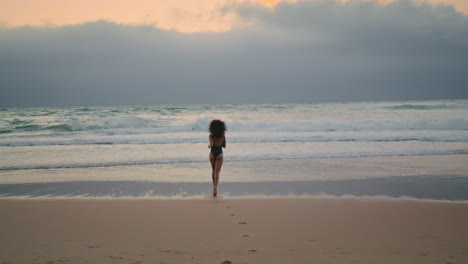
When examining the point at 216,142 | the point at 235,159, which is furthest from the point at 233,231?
the point at 235,159

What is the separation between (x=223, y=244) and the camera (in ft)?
13.1

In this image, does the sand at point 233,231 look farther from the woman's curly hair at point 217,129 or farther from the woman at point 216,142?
the woman's curly hair at point 217,129

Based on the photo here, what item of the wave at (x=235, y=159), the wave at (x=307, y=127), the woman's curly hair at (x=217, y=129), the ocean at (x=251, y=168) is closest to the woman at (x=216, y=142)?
the woman's curly hair at (x=217, y=129)

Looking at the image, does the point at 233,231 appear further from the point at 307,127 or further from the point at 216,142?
the point at 307,127

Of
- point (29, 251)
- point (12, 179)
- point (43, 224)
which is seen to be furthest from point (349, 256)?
point (12, 179)

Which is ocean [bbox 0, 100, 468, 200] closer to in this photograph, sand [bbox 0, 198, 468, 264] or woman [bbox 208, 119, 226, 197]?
woman [bbox 208, 119, 226, 197]

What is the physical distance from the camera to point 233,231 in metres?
4.50

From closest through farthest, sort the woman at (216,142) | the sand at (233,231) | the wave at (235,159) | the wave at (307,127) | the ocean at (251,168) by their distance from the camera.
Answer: the sand at (233,231) < the woman at (216,142) < the ocean at (251,168) < the wave at (235,159) < the wave at (307,127)

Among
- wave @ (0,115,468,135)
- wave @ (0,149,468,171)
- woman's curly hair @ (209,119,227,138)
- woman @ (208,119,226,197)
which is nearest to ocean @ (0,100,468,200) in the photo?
wave @ (0,149,468,171)

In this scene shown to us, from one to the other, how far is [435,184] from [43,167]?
441 inches

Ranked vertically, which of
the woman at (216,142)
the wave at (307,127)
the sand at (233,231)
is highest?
the wave at (307,127)

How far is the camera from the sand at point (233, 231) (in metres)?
3.67

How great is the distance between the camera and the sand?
12.0ft

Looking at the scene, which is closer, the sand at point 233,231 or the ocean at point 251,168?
the sand at point 233,231
